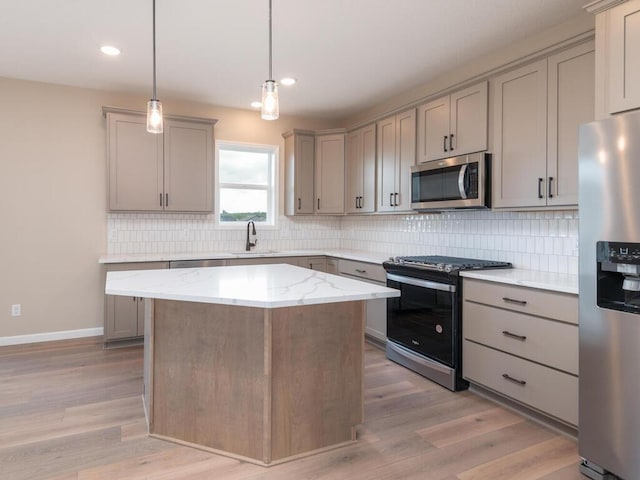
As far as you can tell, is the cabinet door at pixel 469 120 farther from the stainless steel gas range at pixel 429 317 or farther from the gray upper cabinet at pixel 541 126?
the stainless steel gas range at pixel 429 317

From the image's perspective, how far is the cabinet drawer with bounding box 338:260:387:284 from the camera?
3863mm

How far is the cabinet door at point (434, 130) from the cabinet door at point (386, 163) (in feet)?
1.35

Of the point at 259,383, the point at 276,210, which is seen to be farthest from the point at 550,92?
the point at 276,210

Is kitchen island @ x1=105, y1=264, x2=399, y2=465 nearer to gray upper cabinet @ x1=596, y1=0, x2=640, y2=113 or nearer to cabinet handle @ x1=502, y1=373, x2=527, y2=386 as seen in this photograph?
cabinet handle @ x1=502, y1=373, x2=527, y2=386

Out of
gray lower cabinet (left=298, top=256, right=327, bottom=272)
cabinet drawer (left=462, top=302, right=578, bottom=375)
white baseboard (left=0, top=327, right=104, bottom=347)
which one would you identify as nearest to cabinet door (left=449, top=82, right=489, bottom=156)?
cabinet drawer (left=462, top=302, right=578, bottom=375)

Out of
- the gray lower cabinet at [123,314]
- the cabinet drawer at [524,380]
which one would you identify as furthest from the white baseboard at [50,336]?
the cabinet drawer at [524,380]

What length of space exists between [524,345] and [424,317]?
0.81m

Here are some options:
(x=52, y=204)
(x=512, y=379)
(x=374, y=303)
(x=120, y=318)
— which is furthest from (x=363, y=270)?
(x=52, y=204)

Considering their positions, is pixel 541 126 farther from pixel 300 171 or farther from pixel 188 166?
pixel 188 166

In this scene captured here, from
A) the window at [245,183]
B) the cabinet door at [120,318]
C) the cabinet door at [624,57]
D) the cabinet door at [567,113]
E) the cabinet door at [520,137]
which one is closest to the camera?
the cabinet door at [624,57]

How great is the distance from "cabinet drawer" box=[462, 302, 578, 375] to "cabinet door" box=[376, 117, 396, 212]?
162 centimetres

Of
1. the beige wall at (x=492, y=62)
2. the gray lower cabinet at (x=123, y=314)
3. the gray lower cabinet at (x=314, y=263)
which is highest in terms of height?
the beige wall at (x=492, y=62)

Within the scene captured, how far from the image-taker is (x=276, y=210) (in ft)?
16.9

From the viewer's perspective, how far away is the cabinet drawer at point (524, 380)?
2.28 m
